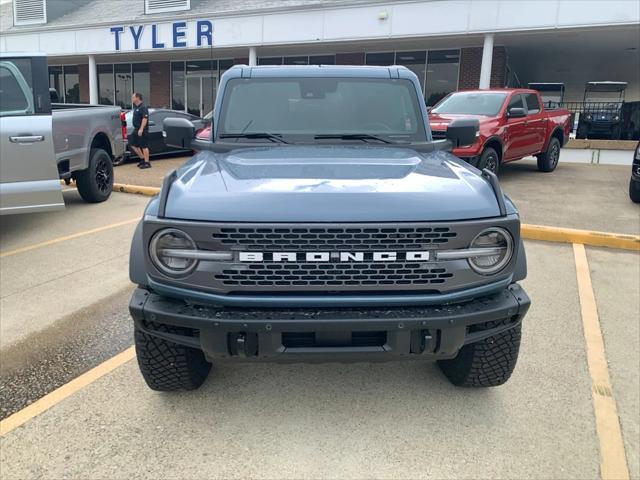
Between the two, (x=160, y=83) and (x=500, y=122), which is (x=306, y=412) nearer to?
(x=500, y=122)

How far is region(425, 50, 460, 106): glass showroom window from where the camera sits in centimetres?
1962

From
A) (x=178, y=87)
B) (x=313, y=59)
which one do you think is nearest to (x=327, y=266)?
(x=313, y=59)

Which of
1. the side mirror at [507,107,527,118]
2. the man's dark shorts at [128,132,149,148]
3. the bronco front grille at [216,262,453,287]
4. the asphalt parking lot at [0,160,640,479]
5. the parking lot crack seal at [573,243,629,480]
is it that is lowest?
the asphalt parking lot at [0,160,640,479]

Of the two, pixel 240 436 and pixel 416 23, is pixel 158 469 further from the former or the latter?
pixel 416 23

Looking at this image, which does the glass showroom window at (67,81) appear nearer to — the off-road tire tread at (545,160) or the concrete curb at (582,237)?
the off-road tire tread at (545,160)

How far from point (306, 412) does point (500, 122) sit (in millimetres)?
7899

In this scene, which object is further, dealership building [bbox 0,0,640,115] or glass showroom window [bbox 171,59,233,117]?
glass showroom window [bbox 171,59,233,117]

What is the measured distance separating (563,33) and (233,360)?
16290mm

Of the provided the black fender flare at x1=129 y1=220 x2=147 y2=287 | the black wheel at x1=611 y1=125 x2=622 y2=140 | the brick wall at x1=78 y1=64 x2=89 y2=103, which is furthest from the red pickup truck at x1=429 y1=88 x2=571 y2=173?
the brick wall at x1=78 y1=64 x2=89 y2=103

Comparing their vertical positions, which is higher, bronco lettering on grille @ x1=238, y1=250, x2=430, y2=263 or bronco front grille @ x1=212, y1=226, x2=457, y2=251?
bronco front grille @ x1=212, y1=226, x2=457, y2=251

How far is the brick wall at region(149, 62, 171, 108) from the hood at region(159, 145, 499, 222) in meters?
23.7

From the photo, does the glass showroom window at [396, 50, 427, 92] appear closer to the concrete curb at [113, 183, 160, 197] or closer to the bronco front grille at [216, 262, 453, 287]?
the concrete curb at [113, 183, 160, 197]

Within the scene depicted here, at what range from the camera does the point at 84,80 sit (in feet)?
93.5

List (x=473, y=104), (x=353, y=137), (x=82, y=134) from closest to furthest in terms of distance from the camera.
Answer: (x=353, y=137) < (x=82, y=134) < (x=473, y=104)
